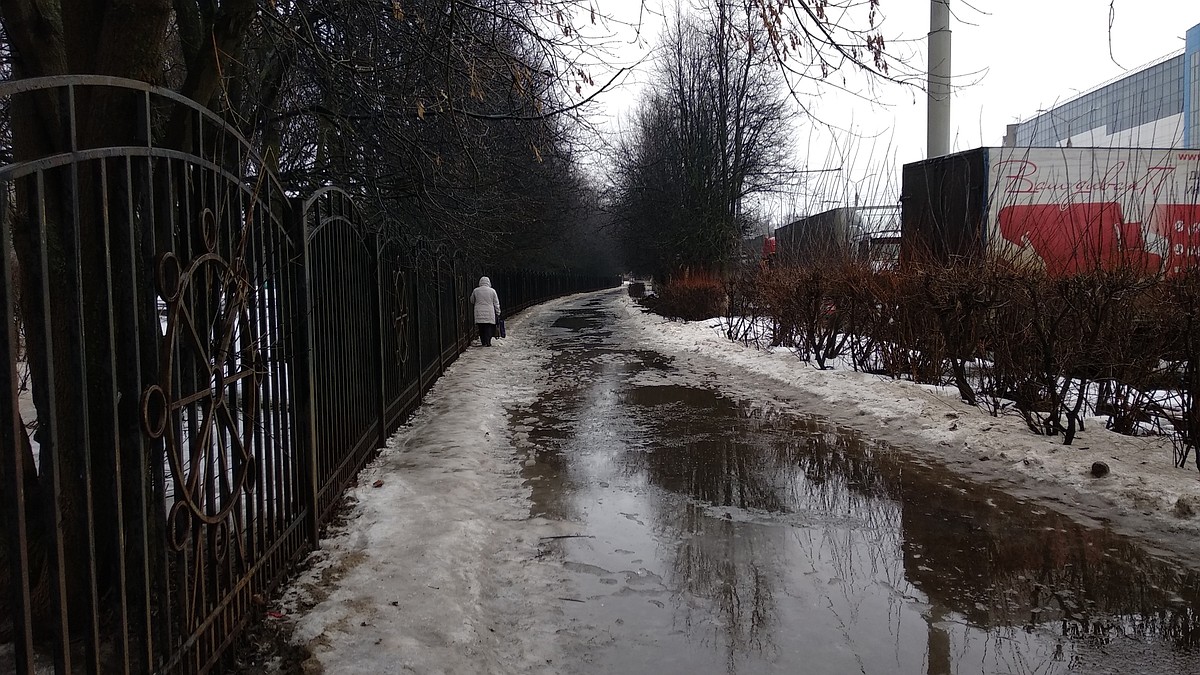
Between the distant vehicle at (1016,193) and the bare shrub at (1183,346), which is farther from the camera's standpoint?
the distant vehicle at (1016,193)

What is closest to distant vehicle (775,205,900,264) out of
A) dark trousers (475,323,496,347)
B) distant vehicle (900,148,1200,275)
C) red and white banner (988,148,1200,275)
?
distant vehicle (900,148,1200,275)

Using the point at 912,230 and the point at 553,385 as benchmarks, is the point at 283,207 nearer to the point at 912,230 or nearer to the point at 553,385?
the point at 553,385

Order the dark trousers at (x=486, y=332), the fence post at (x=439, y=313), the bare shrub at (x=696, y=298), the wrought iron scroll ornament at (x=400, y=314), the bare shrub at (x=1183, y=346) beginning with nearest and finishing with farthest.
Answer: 1. the bare shrub at (x=1183, y=346)
2. the wrought iron scroll ornament at (x=400, y=314)
3. the fence post at (x=439, y=313)
4. the dark trousers at (x=486, y=332)
5. the bare shrub at (x=696, y=298)

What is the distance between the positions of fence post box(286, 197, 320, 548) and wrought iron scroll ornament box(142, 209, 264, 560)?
0.70 metres

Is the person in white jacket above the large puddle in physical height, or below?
above

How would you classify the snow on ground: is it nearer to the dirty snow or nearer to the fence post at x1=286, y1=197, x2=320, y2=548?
the dirty snow

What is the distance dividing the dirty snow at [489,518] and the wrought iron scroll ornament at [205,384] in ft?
2.45

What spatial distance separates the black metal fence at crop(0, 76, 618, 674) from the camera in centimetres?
192

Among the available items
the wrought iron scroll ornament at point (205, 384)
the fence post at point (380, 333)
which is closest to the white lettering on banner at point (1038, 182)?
the fence post at point (380, 333)

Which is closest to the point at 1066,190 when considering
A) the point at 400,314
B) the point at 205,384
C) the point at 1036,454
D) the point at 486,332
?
the point at 1036,454

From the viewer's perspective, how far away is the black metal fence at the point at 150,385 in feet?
6.30

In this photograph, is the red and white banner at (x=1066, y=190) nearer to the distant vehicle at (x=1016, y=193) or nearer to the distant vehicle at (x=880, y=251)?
the distant vehicle at (x=1016, y=193)

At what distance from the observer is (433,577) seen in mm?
3801

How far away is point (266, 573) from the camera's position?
3533 millimetres
